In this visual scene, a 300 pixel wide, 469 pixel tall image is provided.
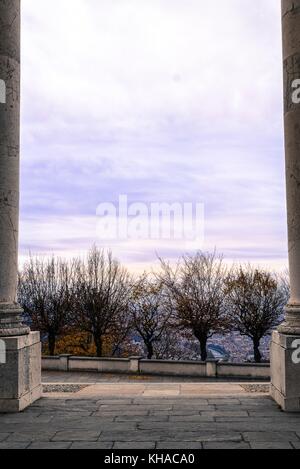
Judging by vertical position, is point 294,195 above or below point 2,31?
below

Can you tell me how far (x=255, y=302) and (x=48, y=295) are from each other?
20018 mm

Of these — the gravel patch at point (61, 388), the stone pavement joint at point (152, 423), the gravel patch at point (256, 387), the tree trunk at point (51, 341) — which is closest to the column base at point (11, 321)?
the stone pavement joint at point (152, 423)

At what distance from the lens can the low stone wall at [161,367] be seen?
3338 cm

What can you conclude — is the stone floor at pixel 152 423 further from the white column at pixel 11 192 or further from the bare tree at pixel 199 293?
the bare tree at pixel 199 293

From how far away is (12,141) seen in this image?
10484 mm

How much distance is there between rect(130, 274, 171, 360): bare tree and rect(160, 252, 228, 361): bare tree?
1194 mm

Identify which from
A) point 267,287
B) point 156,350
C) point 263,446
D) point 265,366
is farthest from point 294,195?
point 156,350

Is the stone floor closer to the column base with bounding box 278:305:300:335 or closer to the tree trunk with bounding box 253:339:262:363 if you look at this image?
the column base with bounding box 278:305:300:335

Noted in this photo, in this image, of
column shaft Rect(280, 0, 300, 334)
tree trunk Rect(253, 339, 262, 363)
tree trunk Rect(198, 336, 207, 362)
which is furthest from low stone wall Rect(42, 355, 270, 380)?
column shaft Rect(280, 0, 300, 334)

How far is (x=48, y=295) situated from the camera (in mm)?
54500

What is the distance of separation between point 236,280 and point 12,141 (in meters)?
47.6

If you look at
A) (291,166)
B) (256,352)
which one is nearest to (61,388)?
(291,166)

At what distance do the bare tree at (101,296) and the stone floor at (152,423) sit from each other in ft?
128
